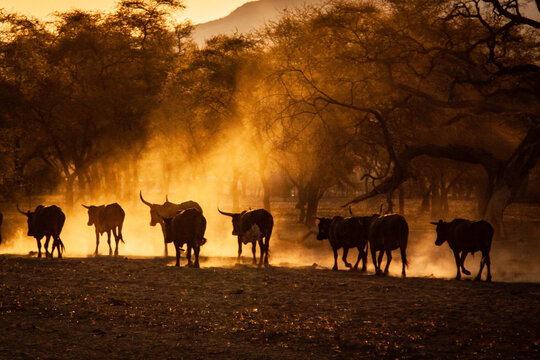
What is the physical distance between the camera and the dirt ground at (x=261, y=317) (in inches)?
359

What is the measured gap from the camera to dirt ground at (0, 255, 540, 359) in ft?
29.9

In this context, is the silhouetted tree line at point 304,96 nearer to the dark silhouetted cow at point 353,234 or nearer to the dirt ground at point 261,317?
the dark silhouetted cow at point 353,234

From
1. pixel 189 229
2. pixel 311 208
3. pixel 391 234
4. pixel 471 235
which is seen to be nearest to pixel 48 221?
pixel 189 229

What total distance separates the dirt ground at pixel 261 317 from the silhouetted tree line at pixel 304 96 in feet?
34.6

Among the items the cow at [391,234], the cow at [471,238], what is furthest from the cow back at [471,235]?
the cow at [391,234]

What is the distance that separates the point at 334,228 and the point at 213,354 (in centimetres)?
1123

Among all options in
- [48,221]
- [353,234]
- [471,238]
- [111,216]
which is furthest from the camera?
[111,216]

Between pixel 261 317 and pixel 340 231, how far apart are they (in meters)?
8.44

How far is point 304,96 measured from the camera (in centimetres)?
2828

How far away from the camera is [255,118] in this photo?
96.6 ft

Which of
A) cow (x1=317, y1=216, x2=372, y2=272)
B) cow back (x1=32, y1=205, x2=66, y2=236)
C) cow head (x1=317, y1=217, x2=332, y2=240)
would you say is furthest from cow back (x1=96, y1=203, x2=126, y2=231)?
cow (x1=317, y1=216, x2=372, y2=272)

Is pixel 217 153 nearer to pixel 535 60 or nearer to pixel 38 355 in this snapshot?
pixel 535 60

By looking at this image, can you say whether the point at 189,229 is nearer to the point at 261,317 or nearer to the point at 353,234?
the point at 353,234

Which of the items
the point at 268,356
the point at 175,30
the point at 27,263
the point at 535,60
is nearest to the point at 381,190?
the point at 535,60
